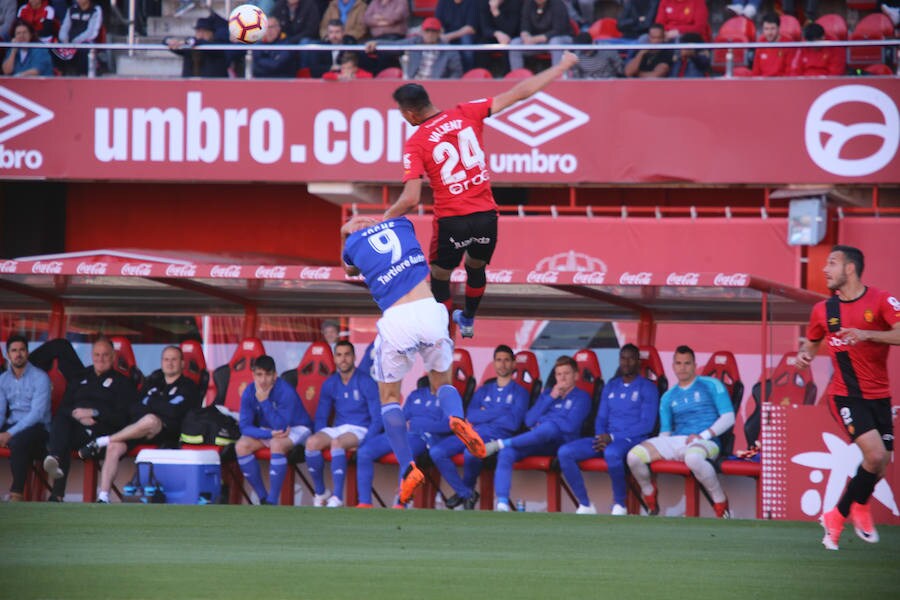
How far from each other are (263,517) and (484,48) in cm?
803

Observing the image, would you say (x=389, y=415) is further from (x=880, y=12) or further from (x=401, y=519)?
(x=880, y=12)

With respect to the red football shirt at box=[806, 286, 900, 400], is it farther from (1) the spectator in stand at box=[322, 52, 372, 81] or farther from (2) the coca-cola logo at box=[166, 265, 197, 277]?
(1) the spectator in stand at box=[322, 52, 372, 81]

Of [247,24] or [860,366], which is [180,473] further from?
[860,366]

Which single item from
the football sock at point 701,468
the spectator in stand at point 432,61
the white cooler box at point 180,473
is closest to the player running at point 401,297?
the football sock at point 701,468

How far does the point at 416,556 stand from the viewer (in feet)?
26.0

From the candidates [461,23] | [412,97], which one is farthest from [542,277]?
[461,23]

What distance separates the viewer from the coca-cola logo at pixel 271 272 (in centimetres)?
1366

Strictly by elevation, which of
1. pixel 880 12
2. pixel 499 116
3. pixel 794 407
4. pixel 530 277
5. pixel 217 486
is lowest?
pixel 217 486

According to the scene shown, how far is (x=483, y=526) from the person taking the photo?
9.95 m

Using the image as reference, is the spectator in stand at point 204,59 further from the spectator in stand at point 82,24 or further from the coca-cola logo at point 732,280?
the coca-cola logo at point 732,280

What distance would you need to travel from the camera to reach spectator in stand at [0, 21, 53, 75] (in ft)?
59.9

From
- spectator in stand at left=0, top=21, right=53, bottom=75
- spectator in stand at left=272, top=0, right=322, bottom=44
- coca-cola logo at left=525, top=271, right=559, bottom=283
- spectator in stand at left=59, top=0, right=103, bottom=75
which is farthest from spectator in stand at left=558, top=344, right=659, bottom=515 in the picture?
spectator in stand at left=0, top=21, right=53, bottom=75

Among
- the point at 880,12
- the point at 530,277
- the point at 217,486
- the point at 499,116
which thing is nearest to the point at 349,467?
the point at 217,486

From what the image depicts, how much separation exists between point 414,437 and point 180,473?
2341 mm
